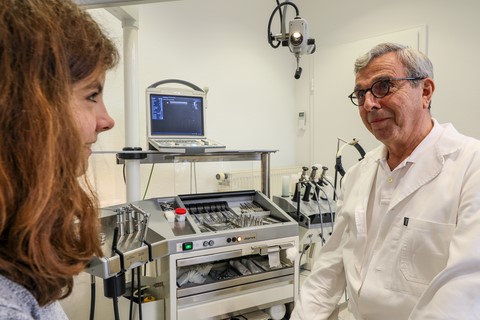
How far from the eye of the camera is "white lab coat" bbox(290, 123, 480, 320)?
848 mm

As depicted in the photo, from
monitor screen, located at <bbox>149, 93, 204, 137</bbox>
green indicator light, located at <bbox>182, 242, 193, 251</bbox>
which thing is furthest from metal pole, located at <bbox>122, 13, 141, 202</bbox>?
green indicator light, located at <bbox>182, 242, 193, 251</bbox>

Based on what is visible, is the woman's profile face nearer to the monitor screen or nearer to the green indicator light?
the green indicator light

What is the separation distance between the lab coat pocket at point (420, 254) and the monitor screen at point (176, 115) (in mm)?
1073

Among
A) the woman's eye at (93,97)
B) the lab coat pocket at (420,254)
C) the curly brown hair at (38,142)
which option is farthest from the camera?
the lab coat pocket at (420,254)

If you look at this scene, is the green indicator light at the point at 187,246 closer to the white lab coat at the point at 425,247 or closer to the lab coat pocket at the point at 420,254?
the white lab coat at the point at 425,247

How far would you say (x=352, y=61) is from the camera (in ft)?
10.1

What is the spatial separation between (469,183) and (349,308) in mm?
648

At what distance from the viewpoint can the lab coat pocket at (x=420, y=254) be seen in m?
0.96

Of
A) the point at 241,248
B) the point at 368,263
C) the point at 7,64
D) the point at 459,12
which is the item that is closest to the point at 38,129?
the point at 7,64

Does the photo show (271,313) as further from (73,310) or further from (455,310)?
(73,310)

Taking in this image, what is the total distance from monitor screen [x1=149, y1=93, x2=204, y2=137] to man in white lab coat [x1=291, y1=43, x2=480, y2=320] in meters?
0.81

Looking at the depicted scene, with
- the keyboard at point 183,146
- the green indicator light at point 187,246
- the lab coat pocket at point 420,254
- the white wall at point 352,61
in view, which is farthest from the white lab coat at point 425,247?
the white wall at point 352,61

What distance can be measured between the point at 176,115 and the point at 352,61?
2.22 m

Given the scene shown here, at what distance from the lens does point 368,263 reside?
3.73 feet
